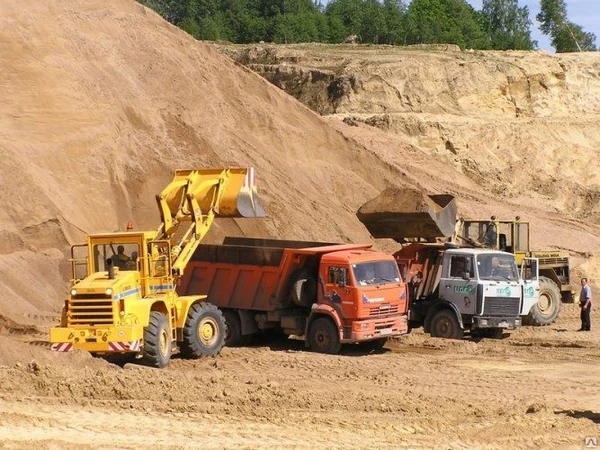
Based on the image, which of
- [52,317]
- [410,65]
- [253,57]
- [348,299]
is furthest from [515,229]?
[253,57]

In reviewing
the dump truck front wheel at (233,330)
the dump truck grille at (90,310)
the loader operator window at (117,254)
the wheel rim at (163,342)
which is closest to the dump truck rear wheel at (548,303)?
the dump truck front wheel at (233,330)

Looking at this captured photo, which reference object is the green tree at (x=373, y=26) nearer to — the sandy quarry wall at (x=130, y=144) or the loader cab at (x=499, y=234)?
the sandy quarry wall at (x=130, y=144)

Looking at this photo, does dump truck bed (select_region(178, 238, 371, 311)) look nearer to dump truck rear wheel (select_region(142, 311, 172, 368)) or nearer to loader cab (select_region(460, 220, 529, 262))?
dump truck rear wheel (select_region(142, 311, 172, 368))

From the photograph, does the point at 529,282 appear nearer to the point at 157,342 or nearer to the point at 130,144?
the point at 157,342

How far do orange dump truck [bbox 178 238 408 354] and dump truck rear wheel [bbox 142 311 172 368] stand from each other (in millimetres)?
3056

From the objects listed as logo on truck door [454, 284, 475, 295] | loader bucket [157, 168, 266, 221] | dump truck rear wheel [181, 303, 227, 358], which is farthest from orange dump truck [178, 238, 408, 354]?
logo on truck door [454, 284, 475, 295]

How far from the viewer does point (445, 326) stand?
21.7 m

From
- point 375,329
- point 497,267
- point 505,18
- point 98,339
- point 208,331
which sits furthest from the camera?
point 505,18

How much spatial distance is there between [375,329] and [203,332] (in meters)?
3.10

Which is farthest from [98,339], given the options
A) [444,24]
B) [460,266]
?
[444,24]

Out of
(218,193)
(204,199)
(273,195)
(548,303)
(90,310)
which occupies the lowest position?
(548,303)

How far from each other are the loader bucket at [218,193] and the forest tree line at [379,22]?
51320 millimetres

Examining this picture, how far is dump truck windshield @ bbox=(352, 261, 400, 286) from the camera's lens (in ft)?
64.0

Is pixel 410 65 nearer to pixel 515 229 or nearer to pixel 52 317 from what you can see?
pixel 515 229
